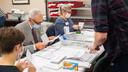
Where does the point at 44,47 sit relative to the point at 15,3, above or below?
below

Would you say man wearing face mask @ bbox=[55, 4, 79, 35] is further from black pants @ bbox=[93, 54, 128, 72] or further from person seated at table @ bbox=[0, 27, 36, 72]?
person seated at table @ bbox=[0, 27, 36, 72]

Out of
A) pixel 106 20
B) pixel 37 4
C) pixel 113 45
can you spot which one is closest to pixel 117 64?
pixel 113 45

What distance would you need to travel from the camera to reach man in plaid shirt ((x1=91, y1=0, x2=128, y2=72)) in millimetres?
2200

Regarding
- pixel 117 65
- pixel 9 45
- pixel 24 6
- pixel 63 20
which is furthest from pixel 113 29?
pixel 24 6

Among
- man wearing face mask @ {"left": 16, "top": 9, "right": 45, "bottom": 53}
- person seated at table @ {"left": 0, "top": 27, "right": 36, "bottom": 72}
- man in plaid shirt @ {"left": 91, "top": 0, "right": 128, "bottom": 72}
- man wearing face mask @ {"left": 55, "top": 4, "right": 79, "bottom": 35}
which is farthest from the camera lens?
Answer: man wearing face mask @ {"left": 55, "top": 4, "right": 79, "bottom": 35}

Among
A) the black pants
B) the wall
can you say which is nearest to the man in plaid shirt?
the black pants

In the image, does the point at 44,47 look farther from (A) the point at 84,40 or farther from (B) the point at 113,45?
(B) the point at 113,45

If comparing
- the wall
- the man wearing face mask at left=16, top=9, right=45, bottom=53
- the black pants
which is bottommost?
the black pants

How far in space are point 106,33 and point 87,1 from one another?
141 inches

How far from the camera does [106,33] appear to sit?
2.25m

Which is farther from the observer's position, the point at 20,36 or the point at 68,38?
the point at 68,38

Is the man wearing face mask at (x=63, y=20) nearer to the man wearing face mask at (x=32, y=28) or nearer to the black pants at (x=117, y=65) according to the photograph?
the man wearing face mask at (x=32, y=28)

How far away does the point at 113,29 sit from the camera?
2.26 metres

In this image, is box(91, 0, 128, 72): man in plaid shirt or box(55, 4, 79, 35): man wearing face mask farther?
box(55, 4, 79, 35): man wearing face mask
